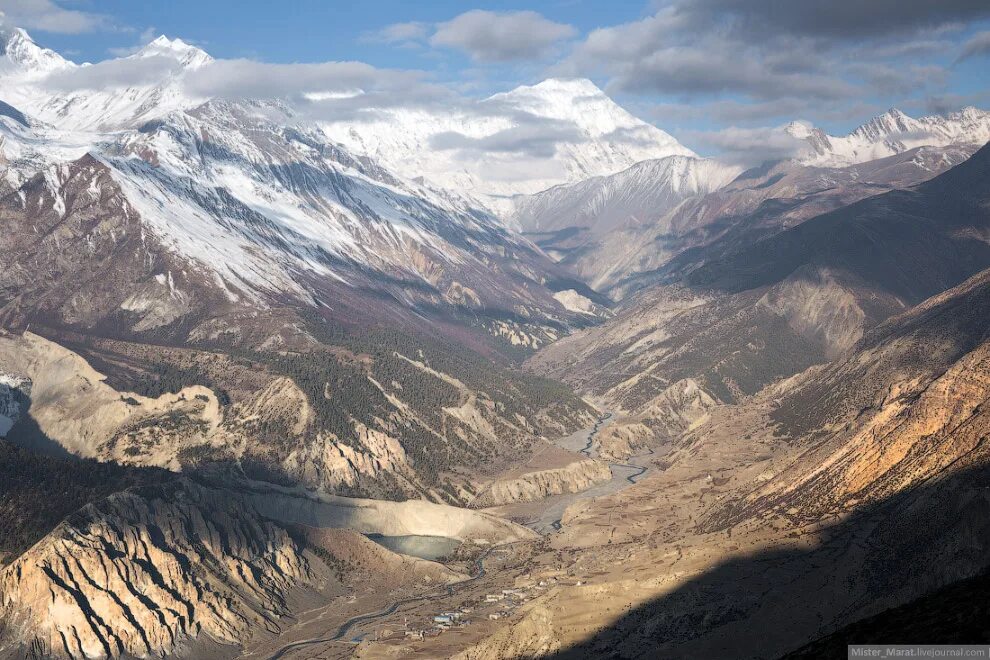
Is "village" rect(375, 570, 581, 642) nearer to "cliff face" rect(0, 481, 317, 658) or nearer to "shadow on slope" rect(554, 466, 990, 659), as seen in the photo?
"cliff face" rect(0, 481, 317, 658)

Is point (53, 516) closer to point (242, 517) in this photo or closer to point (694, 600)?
point (242, 517)

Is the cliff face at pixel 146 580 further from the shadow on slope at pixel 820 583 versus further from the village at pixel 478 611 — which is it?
the shadow on slope at pixel 820 583


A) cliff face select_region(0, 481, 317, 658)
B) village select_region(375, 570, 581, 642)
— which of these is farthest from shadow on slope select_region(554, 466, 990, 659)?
cliff face select_region(0, 481, 317, 658)

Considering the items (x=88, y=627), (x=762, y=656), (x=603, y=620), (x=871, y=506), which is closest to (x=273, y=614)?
(x=88, y=627)

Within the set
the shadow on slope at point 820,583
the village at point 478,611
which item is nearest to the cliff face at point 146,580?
the village at point 478,611

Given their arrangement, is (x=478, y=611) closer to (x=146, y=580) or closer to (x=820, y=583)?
(x=146, y=580)

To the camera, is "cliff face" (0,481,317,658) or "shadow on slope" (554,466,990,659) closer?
"shadow on slope" (554,466,990,659)

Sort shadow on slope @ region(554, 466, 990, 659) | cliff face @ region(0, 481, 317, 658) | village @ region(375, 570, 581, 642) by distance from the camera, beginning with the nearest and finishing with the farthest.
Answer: shadow on slope @ region(554, 466, 990, 659) < cliff face @ region(0, 481, 317, 658) < village @ region(375, 570, 581, 642)
